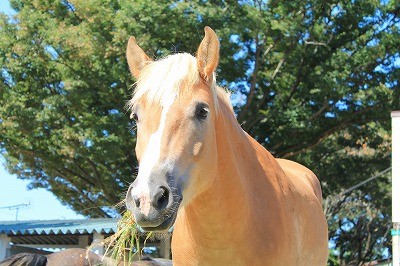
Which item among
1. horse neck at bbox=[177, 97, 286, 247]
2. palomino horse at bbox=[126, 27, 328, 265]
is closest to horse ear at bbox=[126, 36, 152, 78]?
palomino horse at bbox=[126, 27, 328, 265]

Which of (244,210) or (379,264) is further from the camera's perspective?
(379,264)

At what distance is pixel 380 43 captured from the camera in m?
17.9

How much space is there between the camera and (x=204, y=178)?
366cm

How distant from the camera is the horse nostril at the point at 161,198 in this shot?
3.11m

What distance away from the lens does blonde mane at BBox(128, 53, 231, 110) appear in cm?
355

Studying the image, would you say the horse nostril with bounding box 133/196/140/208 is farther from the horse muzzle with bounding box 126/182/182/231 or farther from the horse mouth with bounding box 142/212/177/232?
the horse mouth with bounding box 142/212/177/232

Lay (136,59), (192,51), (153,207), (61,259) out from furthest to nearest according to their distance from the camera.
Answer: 1. (192,51)
2. (61,259)
3. (136,59)
4. (153,207)

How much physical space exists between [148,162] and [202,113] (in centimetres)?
53

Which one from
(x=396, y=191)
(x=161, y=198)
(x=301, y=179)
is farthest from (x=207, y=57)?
(x=396, y=191)

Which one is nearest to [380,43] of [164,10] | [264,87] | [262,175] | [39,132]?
[264,87]

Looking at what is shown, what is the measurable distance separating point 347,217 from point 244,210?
921 inches

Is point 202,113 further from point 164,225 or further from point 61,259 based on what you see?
point 61,259

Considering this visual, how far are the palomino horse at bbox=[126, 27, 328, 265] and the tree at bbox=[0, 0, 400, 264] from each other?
10739 millimetres

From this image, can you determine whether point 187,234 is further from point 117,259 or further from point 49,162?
point 49,162
